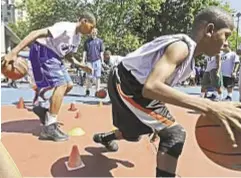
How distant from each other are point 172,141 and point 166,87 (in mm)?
740

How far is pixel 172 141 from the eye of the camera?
310cm

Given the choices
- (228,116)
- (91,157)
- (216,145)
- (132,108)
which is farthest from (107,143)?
(228,116)

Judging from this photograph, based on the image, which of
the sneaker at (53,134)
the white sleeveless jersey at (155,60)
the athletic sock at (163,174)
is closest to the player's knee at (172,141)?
the athletic sock at (163,174)

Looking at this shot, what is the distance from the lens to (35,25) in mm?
28375

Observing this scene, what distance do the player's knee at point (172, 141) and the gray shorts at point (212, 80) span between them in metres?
5.94

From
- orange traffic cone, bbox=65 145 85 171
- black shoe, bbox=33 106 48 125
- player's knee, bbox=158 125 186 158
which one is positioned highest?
player's knee, bbox=158 125 186 158

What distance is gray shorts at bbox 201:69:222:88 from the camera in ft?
29.1

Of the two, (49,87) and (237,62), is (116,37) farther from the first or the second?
(49,87)

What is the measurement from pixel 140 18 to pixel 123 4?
5376 mm

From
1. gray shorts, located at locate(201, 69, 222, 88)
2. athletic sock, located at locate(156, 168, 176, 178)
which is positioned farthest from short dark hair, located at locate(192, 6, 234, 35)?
gray shorts, located at locate(201, 69, 222, 88)

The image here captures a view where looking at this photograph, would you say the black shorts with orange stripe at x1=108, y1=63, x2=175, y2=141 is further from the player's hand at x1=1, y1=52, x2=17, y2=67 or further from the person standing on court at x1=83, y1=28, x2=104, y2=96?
the person standing on court at x1=83, y1=28, x2=104, y2=96

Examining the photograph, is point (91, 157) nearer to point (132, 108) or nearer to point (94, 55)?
point (132, 108)

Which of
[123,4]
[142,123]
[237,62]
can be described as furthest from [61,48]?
[123,4]

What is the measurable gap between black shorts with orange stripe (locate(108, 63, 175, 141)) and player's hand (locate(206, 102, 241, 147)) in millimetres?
955
